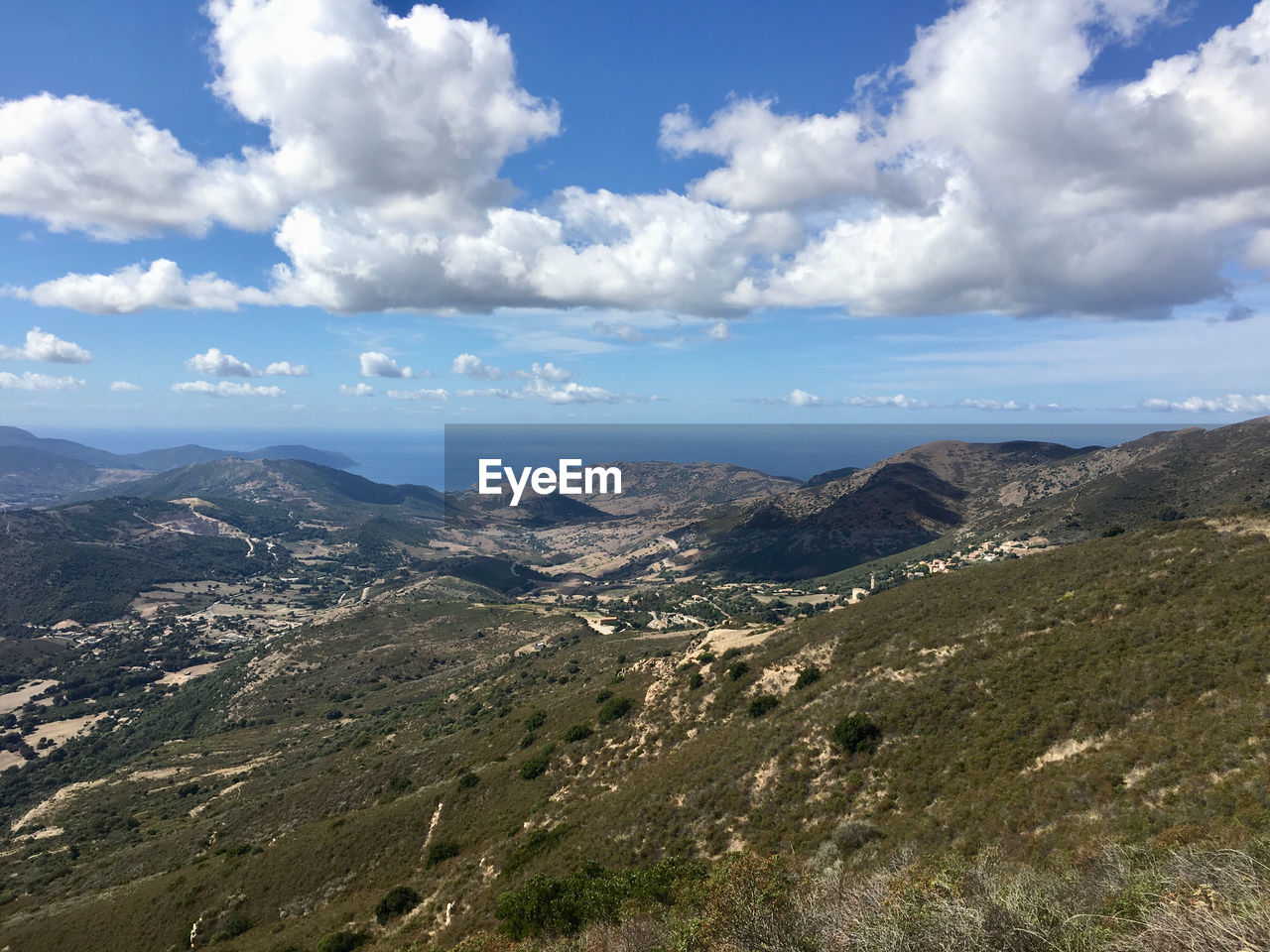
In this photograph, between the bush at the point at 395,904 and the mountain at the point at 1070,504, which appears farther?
the mountain at the point at 1070,504

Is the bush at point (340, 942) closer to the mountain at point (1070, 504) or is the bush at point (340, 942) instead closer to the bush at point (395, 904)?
the bush at point (395, 904)

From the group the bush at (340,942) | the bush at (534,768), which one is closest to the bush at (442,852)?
the bush at (340,942)

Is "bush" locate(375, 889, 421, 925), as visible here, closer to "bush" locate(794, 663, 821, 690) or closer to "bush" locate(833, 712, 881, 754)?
"bush" locate(833, 712, 881, 754)

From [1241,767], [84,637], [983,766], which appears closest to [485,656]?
[983,766]

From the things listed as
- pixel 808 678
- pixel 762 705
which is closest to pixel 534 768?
pixel 762 705

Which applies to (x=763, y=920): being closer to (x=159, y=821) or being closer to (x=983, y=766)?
(x=983, y=766)

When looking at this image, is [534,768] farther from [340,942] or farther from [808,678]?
[808,678]
